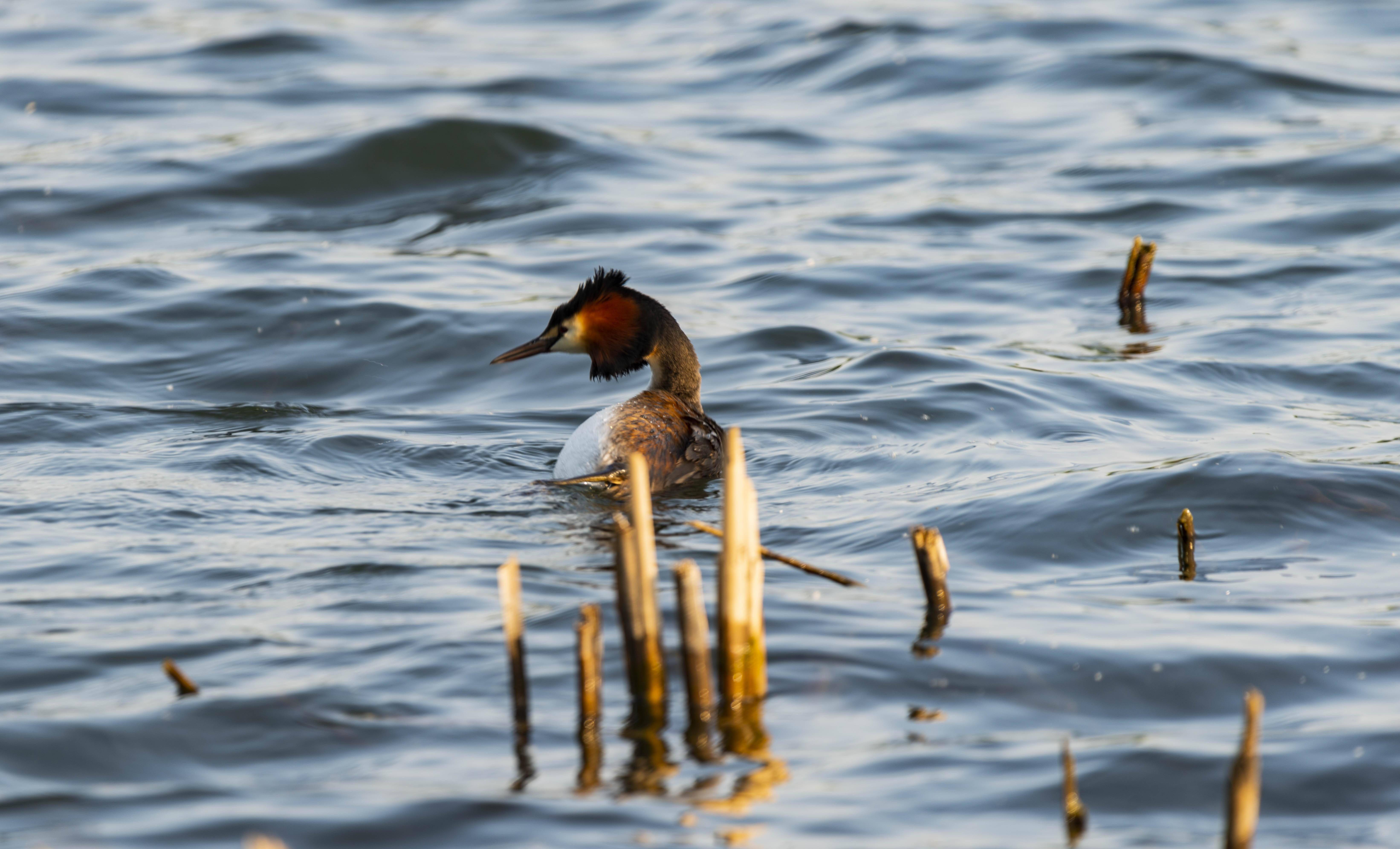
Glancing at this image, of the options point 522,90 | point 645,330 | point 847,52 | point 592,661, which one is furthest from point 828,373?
point 847,52

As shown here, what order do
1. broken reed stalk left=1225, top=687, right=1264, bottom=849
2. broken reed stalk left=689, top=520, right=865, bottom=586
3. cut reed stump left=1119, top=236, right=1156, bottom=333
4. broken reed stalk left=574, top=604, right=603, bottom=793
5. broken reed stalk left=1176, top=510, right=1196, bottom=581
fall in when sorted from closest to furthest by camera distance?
broken reed stalk left=1225, top=687, right=1264, bottom=849 < broken reed stalk left=574, top=604, right=603, bottom=793 < broken reed stalk left=689, top=520, right=865, bottom=586 < broken reed stalk left=1176, top=510, right=1196, bottom=581 < cut reed stump left=1119, top=236, right=1156, bottom=333

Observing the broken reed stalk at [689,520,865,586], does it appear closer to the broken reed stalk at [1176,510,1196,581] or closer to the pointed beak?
the broken reed stalk at [1176,510,1196,581]

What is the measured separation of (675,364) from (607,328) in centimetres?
39

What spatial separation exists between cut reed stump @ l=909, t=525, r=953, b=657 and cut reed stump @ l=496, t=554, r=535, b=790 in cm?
127

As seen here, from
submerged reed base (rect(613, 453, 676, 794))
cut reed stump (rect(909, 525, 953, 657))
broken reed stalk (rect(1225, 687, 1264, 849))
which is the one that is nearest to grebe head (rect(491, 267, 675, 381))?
cut reed stump (rect(909, 525, 953, 657))

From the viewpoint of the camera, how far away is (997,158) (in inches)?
563

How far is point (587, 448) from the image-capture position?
691cm

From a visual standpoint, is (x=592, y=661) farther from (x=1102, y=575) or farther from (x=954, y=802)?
(x=1102, y=575)

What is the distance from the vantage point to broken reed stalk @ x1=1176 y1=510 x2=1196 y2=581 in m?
5.77

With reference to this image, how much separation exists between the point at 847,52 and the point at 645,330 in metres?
11.1

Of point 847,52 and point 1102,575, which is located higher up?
point 847,52

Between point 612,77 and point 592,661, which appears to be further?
point 612,77

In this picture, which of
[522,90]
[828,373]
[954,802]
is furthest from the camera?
[522,90]

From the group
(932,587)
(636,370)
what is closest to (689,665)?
(932,587)
